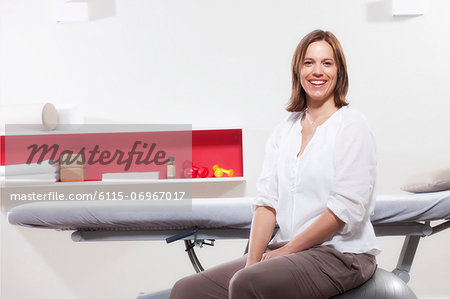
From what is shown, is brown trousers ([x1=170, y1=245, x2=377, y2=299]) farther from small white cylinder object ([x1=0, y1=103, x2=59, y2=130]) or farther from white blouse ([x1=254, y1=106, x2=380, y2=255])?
small white cylinder object ([x1=0, y1=103, x2=59, y2=130])

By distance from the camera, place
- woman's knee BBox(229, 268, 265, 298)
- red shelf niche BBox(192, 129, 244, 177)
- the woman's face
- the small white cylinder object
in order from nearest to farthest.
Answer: woman's knee BBox(229, 268, 265, 298)
the woman's face
the small white cylinder object
red shelf niche BBox(192, 129, 244, 177)

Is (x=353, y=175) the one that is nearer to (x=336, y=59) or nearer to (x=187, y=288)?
(x=336, y=59)

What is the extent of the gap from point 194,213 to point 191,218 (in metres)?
0.02

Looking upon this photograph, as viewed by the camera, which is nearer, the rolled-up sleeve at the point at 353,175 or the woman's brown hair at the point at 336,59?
the rolled-up sleeve at the point at 353,175

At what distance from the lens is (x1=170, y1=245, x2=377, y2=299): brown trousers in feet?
3.95

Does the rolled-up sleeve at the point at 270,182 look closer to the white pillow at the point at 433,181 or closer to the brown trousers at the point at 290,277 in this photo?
the brown trousers at the point at 290,277

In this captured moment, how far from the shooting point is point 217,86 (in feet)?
10.3

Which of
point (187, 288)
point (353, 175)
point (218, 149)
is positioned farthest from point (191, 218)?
point (218, 149)

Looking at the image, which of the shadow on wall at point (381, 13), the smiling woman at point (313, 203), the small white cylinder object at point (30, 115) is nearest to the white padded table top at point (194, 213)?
the smiling woman at point (313, 203)

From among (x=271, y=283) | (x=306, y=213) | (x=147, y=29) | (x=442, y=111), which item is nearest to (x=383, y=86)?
(x=442, y=111)

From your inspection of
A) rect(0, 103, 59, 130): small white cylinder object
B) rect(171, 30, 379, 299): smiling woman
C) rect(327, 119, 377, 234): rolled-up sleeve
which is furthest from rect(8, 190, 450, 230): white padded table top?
rect(0, 103, 59, 130): small white cylinder object

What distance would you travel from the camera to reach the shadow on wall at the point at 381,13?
311 cm

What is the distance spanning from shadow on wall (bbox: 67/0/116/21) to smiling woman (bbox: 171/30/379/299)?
1914 millimetres

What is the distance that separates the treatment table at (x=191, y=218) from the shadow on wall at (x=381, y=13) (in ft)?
5.66
